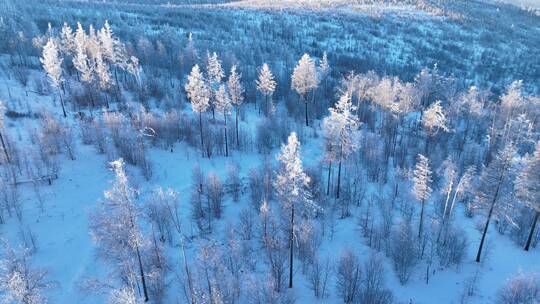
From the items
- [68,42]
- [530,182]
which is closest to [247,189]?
[530,182]

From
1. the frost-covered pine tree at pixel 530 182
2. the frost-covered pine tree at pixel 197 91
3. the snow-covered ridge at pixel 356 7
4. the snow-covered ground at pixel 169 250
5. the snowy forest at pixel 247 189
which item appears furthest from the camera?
the snow-covered ridge at pixel 356 7

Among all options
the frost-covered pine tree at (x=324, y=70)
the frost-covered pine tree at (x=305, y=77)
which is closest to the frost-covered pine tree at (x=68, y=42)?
the frost-covered pine tree at (x=305, y=77)

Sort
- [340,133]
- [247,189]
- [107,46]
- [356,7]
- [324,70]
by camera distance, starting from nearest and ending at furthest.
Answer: [340,133] < [247,189] < [107,46] < [324,70] < [356,7]

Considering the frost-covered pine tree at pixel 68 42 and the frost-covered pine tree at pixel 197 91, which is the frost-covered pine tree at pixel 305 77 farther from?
the frost-covered pine tree at pixel 68 42

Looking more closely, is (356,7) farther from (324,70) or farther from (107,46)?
(107,46)

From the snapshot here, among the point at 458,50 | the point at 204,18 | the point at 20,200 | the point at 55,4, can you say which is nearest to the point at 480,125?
the point at 20,200

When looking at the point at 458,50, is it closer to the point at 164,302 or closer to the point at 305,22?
the point at 305,22

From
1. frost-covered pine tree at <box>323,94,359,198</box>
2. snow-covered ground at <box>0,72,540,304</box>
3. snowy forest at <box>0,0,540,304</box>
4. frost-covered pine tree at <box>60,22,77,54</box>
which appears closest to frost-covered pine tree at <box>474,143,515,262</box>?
snowy forest at <box>0,0,540,304</box>
